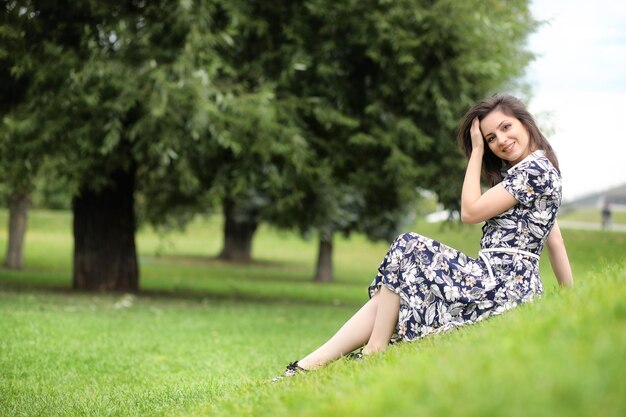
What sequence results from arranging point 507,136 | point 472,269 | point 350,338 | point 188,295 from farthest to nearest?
point 188,295 → point 507,136 → point 350,338 → point 472,269

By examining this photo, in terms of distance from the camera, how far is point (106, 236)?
15312 millimetres

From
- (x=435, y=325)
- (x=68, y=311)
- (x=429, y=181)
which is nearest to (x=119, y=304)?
(x=68, y=311)

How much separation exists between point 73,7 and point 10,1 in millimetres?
969

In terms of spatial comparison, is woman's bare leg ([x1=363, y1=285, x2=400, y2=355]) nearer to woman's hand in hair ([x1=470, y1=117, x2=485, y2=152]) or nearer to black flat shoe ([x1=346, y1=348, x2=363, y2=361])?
black flat shoe ([x1=346, y1=348, x2=363, y2=361])

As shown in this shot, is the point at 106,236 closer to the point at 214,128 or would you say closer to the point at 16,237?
the point at 214,128

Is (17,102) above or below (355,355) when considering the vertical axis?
above

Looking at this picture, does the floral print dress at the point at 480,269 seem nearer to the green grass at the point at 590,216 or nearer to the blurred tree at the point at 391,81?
the blurred tree at the point at 391,81

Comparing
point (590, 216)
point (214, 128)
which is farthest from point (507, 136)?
point (590, 216)

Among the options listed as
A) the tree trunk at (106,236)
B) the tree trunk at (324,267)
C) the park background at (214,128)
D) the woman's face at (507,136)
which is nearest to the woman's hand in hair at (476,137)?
the woman's face at (507,136)

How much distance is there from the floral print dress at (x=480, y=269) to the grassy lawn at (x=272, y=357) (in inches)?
12.8

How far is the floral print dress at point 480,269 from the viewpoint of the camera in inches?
211

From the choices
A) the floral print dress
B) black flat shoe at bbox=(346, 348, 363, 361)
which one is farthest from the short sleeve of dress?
black flat shoe at bbox=(346, 348, 363, 361)

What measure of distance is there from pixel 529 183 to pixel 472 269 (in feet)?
2.22

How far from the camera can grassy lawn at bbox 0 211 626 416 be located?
277 cm
